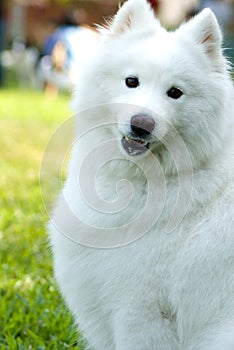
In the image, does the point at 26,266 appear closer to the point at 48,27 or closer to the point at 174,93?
the point at 174,93

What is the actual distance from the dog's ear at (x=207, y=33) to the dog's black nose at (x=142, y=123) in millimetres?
524

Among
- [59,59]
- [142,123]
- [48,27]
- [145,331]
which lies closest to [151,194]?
[142,123]

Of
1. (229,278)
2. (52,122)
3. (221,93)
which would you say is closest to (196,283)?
(229,278)

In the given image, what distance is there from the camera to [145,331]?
10.3ft

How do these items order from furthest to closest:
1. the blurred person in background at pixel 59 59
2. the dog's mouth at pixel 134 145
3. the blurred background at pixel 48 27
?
the blurred background at pixel 48 27, the blurred person in background at pixel 59 59, the dog's mouth at pixel 134 145

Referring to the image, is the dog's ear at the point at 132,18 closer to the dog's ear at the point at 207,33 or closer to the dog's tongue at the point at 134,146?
the dog's ear at the point at 207,33

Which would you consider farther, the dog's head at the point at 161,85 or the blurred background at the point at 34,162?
the blurred background at the point at 34,162

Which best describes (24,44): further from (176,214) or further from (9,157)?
(176,214)

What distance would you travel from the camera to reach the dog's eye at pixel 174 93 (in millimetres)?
3215

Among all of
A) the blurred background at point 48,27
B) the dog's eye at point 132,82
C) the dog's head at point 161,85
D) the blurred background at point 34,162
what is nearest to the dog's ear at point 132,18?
the dog's head at point 161,85

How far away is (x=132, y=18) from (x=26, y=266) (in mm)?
2383

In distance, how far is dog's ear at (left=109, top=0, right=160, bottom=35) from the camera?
345cm

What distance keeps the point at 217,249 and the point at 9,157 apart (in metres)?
6.07

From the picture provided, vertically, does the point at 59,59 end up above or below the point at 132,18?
below
